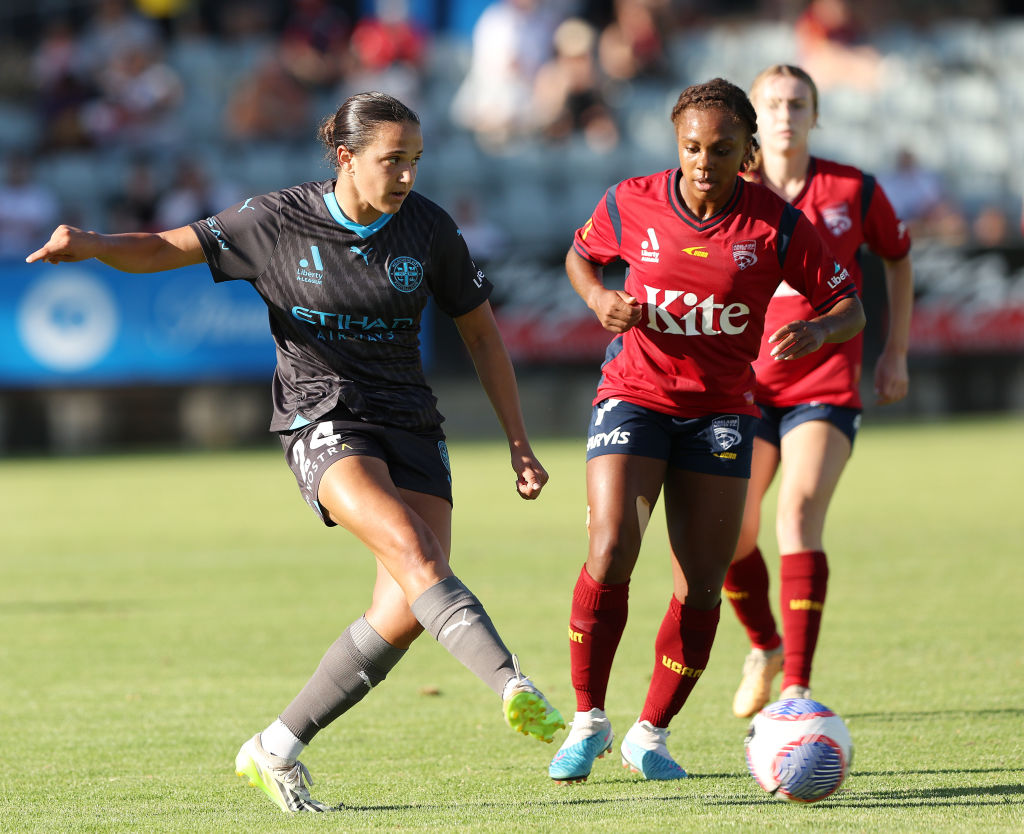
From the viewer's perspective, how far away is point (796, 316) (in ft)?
19.7

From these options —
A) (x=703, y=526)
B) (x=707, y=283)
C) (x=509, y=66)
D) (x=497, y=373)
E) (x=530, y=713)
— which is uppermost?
(x=509, y=66)

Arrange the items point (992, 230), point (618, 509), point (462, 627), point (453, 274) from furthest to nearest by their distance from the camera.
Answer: point (992, 230)
point (618, 509)
point (453, 274)
point (462, 627)

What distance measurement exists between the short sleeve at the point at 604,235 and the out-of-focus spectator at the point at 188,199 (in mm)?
12952

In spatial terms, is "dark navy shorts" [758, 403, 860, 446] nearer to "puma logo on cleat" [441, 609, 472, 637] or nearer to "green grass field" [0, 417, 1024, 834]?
"green grass field" [0, 417, 1024, 834]

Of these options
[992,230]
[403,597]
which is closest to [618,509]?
[403,597]

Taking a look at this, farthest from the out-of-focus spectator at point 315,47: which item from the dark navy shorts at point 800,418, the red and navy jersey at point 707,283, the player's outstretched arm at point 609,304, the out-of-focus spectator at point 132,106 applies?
the red and navy jersey at point 707,283

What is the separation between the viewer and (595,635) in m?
5.04

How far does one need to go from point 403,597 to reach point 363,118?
1427mm

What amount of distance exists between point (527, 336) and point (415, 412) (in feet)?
43.0

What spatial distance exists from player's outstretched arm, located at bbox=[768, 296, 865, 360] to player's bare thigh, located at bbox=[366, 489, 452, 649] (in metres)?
1.13

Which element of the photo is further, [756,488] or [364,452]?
[756,488]

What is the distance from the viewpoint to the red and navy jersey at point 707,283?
4973 millimetres

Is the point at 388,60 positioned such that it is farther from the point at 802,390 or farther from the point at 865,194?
the point at 802,390

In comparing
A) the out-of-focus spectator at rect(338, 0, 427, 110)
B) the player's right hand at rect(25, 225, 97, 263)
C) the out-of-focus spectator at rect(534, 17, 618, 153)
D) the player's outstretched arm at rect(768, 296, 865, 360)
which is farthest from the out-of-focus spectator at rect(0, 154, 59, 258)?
the player's outstretched arm at rect(768, 296, 865, 360)
